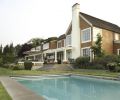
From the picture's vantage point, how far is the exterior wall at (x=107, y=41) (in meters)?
37.5

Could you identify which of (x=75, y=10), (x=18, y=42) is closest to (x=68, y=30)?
(x=75, y=10)

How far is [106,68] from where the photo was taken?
30.2 m

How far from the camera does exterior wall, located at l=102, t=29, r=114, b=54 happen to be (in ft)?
123

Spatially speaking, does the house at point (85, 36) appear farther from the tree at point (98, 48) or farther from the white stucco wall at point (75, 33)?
the tree at point (98, 48)

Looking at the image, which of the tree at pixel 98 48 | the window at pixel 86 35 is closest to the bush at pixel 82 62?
the tree at pixel 98 48

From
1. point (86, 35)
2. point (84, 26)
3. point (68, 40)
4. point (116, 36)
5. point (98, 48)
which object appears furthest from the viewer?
point (68, 40)

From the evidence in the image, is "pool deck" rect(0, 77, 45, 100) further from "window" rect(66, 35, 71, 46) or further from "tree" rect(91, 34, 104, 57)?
"window" rect(66, 35, 71, 46)

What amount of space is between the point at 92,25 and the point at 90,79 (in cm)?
1544

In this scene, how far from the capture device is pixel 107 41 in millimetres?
38125

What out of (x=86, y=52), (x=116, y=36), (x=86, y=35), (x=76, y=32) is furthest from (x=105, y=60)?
(x=76, y=32)

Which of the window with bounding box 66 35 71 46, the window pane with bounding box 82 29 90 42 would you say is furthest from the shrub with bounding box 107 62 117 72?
the window with bounding box 66 35 71 46

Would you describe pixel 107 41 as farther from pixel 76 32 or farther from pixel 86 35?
pixel 76 32

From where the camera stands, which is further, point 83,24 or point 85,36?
point 83,24

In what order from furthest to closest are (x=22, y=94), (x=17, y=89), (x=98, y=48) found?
(x=98, y=48), (x=17, y=89), (x=22, y=94)
